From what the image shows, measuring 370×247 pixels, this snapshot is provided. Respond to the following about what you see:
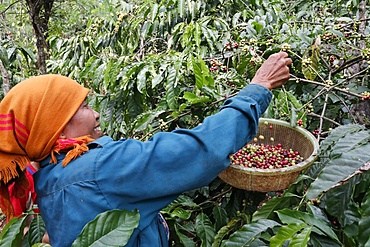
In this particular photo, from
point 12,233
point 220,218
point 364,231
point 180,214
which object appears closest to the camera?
point 364,231

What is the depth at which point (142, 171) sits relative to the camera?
1098 mm

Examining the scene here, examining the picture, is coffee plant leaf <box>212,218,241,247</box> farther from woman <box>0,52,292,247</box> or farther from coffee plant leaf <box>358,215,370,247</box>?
coffee plant leaf <box>358,215,370,247</box>

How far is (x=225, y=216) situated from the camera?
1715 millimetres

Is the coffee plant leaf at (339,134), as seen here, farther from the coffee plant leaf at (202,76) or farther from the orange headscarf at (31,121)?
the orange headscarf at (31,121)

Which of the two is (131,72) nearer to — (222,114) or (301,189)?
(222,114)

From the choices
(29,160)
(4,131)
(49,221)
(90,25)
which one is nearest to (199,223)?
(49,221)

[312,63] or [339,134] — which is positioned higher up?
[312,63]

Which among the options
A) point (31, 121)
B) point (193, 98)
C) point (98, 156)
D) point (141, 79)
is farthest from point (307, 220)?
point (141, 79)

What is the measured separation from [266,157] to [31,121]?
0.91 meters

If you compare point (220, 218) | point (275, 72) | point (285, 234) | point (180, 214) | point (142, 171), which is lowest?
point (220, 218)

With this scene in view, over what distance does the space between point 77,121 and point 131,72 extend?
2.00ft

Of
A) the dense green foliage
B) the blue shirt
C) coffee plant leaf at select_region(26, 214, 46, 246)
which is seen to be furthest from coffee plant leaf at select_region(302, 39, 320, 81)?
coffee plant leaf at select_region(26, 214, 46, 246)

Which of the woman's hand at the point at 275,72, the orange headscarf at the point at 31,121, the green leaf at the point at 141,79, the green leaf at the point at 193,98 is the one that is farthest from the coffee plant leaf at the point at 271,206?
the green leaf at the point at 141,79

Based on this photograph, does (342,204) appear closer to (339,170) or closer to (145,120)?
(339,170)
